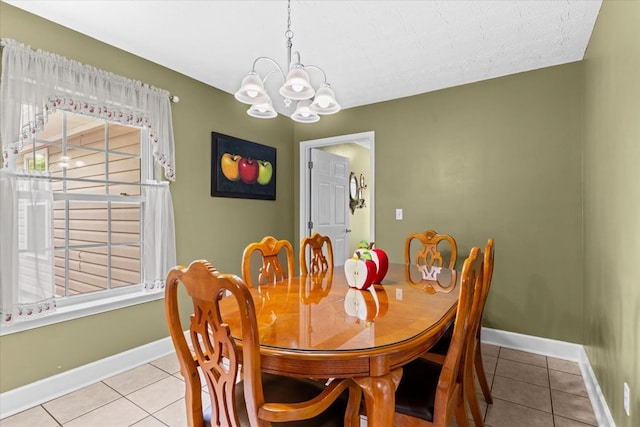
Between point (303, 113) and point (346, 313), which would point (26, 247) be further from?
point (346, 313)

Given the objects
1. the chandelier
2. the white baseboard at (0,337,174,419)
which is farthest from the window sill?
the chandelier

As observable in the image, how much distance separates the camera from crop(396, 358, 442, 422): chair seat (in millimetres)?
1330

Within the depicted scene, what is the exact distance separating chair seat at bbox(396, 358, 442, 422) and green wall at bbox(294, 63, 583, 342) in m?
1.97

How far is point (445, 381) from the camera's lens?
1.30m

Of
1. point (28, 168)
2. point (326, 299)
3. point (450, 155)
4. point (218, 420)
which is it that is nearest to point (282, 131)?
point (450, 155)

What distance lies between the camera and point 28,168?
7.13 ft

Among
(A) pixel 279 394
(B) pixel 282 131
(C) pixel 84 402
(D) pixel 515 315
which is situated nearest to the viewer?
(A) pixel 279 394

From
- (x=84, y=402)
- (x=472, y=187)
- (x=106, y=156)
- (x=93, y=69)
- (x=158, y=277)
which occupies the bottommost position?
(x=84, y=402)

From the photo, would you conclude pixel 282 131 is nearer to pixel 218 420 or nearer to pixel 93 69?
pixel 93 69

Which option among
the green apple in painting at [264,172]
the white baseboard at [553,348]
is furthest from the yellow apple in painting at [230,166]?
the white baseboard at [553,348]

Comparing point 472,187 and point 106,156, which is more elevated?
point 106,156

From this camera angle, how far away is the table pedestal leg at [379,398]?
112 cm

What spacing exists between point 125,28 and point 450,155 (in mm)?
2919

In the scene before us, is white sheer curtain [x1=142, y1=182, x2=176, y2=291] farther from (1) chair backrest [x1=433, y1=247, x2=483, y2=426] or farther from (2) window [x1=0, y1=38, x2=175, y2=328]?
(1) chair backrest [x1=433, y1=247, x2=483, y2=426]
